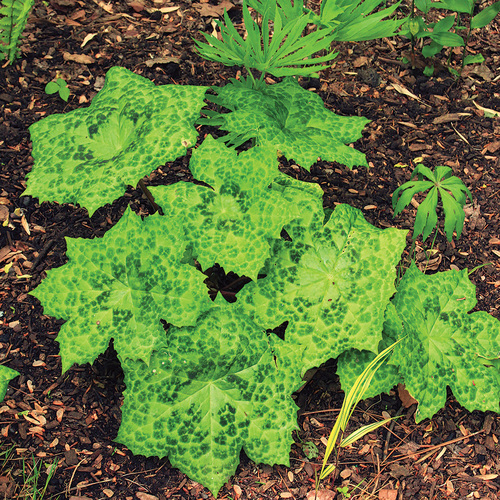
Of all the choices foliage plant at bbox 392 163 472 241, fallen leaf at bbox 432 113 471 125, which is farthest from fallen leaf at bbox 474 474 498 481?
fallen leaf at bbox 432 113 471 125

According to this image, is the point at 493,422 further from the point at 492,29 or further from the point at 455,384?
the point at 492,29

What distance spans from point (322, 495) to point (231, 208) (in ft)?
3.92

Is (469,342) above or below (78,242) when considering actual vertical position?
below

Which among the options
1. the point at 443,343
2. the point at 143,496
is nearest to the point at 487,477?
the point at 443,343

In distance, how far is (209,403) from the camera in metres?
1.98

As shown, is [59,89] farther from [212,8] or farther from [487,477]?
[487,477]

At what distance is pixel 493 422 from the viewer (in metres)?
2.28

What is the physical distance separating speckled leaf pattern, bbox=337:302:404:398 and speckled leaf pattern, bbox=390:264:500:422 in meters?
0.07

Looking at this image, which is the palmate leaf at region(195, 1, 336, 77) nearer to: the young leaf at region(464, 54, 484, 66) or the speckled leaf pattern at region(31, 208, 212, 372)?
the speckled leaf pattern at region(31, 208, 212, 372)

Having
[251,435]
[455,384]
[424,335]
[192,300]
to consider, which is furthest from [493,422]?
[192,300]

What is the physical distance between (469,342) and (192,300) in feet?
3.92

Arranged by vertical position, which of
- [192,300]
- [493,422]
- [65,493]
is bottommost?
[65,493]

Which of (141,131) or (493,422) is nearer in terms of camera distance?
(141,131)

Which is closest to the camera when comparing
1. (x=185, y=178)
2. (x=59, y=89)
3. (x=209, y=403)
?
(x=209, y=403)
